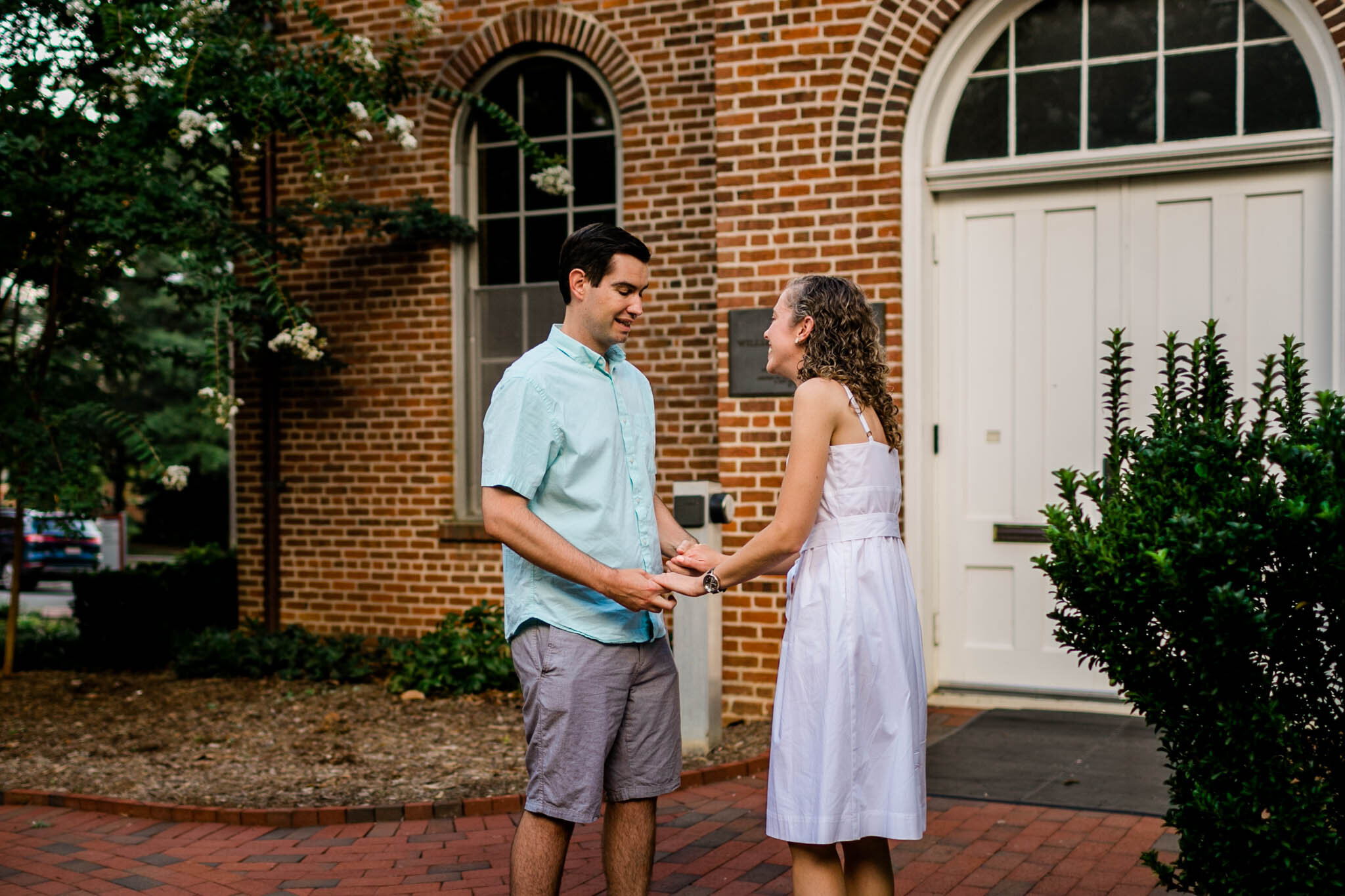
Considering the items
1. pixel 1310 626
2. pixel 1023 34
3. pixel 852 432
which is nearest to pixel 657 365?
pixel 1023 34

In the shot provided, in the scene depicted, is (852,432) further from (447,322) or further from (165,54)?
(165,54)

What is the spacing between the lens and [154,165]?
739 cm

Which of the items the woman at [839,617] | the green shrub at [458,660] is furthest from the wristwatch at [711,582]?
the green shrub at [458,660]

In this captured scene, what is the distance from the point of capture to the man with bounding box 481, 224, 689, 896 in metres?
3.04

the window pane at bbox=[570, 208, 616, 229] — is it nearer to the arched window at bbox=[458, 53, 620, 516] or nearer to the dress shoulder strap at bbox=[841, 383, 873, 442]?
the arched window at bbox=[458, 53, 620, 516]

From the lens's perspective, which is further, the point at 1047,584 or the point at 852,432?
the point at 1047,584

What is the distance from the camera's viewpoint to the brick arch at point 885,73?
6227 mm

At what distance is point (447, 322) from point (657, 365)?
4.98 ft

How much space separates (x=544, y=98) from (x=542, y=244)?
3.04 feet

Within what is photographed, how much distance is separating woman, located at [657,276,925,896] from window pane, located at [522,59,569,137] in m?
5.21


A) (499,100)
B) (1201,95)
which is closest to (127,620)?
(499,100)

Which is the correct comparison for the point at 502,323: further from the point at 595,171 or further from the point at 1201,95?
the point at 1201,95

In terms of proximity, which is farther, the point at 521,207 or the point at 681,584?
the point at 521,207

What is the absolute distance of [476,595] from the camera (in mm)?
7961
